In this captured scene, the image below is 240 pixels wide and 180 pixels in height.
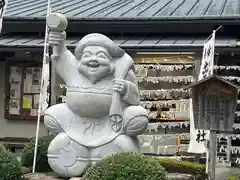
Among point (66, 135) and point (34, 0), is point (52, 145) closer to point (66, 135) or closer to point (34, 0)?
point (66, 135)

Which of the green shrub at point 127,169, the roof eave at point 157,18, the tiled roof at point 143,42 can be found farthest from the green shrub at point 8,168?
the roof eave at point 157,18

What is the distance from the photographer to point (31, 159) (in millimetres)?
9383

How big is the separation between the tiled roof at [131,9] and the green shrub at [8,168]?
7.52m

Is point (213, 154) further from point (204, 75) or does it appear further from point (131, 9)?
point (131, 9)

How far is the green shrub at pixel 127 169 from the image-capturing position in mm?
6652

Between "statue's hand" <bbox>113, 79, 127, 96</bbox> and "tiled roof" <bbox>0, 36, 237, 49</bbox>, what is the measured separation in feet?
18.3

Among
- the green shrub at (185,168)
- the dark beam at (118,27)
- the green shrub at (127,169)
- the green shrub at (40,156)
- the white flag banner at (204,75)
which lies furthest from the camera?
the dark beam at (118,27)

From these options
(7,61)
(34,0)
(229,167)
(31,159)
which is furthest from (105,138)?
(34,0)

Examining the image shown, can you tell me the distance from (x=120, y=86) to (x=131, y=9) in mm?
8128

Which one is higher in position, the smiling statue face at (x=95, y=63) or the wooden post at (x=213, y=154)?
the smiling statue face at (x=95, y=63)

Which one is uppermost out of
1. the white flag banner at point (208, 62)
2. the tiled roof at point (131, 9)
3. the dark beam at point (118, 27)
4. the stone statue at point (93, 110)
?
the tiled roof at point (131, 9)

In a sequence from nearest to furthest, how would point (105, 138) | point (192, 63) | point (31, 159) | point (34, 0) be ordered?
1. point (105, 138)
2. point (31, 159)
3. point (192, 63)
4. point (34, 0)

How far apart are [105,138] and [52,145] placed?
78 centimetres

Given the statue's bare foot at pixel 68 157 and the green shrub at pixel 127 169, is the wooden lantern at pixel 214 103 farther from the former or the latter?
the green shrub at pixel 127 169
